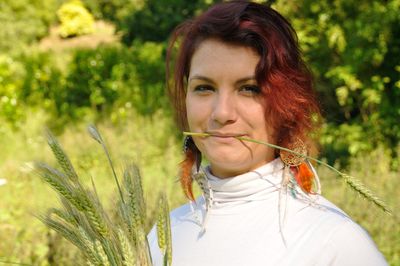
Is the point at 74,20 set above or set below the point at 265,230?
below

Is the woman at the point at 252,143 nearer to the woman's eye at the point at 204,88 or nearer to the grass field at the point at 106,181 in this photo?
the woman's eye at the point at 204,88

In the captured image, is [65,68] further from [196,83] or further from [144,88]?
[196,83]

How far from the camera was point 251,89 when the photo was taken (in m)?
1.42

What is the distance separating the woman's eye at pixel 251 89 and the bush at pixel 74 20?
2079 cm

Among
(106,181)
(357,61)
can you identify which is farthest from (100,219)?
(357,61)

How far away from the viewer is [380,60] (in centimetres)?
581

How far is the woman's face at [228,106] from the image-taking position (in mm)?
1389

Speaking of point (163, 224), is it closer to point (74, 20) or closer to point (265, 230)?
point (265, 230)

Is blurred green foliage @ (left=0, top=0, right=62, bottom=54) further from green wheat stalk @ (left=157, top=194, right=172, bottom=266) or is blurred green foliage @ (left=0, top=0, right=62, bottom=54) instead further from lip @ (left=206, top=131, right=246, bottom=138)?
green wheat stalk @ (left=157, top=194, right=172, bottom=266)

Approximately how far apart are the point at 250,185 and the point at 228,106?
20 cm

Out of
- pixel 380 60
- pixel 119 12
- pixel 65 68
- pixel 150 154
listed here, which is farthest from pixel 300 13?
pixel 119 12

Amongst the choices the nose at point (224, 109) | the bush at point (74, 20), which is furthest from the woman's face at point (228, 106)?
the bush at point (74, 20)

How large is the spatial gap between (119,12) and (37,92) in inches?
328

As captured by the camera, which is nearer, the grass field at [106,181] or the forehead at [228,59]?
the forehead at [228,59]
